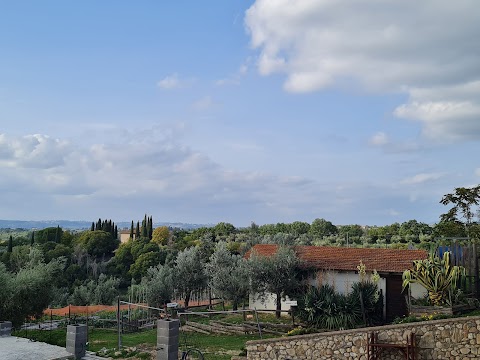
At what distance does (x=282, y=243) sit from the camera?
25359 millimetres

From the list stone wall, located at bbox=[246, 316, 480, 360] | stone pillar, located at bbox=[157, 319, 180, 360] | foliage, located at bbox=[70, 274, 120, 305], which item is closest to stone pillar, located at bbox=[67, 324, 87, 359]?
stone pillar, located at bbox=[157, 319, 180, 360]

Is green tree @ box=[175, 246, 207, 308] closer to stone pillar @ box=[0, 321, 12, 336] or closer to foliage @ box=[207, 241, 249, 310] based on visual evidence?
foliage @ box=[207, 241, 249, 310]

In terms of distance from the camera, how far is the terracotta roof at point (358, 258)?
21.5 m

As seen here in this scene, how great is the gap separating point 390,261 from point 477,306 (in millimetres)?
5752

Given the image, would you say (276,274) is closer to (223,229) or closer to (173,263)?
(173,263)

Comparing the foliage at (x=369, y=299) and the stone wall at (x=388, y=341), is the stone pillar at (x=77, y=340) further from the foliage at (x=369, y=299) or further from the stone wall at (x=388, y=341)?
the foliage at (x=369, y=299)

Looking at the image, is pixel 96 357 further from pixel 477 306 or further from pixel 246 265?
pixel 477 306

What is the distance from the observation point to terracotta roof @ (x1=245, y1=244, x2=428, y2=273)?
21.5 m

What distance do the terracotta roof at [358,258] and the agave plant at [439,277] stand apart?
116 inches

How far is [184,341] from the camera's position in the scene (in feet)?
56.4

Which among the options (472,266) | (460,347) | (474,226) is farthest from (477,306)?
(474,226)

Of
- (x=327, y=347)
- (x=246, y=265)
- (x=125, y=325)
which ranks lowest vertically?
(x=125, y=325)

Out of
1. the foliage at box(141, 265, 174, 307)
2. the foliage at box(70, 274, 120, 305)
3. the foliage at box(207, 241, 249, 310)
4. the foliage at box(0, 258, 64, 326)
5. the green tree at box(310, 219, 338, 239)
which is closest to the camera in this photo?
the foliage at box(0, 258, 64, 326)

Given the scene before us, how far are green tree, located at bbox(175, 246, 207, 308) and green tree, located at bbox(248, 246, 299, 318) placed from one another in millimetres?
5889
